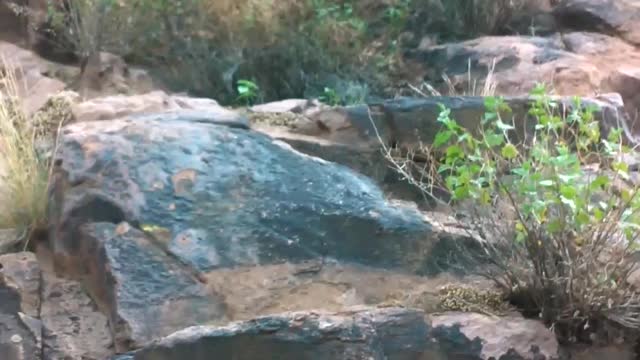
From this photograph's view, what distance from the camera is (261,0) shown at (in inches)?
243

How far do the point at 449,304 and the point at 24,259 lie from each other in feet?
5.09

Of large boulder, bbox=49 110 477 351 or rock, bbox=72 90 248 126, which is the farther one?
rock, bbox=72 90 248 126

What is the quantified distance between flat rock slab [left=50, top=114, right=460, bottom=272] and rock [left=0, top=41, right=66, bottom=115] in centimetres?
172

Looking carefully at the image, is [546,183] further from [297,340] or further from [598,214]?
[297,340]

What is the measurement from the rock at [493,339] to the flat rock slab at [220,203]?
468 millimetres

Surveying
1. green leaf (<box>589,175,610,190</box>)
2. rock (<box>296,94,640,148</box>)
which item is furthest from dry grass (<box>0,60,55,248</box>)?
green leaf (<box>589,175,610,190</box>)

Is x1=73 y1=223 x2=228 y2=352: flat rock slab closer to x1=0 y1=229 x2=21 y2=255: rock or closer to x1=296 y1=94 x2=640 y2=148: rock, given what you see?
x1=0 y1=229 x2=21 y2=255: rock

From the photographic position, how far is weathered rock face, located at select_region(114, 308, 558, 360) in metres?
2.91

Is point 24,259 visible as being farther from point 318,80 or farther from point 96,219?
point 318,80

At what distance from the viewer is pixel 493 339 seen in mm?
3020

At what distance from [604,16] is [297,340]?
5.25 m

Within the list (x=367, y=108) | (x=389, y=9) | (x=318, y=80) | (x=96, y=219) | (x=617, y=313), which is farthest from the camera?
(x=389, y=9)

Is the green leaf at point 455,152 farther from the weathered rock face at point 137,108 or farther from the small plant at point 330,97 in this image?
the small plant at point 330,97

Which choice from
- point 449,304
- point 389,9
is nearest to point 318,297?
point 449,304
